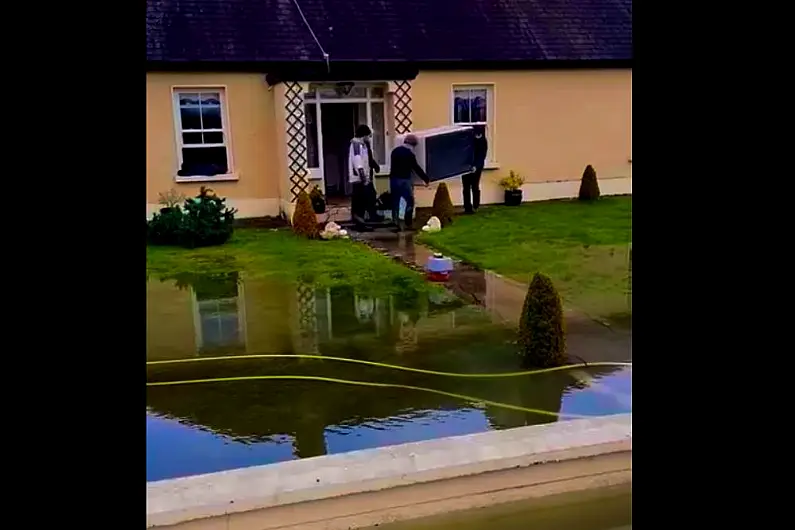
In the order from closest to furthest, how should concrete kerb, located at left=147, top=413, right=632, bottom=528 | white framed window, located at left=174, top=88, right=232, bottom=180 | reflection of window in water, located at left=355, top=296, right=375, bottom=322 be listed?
concrete kerb, located at left=147, top=413, right=632, bottom=528
reflection of window in water, located at left=355, top=296, right=375, bottom=322
white framed window, located at left=174, top=88, right=232, bottom=180

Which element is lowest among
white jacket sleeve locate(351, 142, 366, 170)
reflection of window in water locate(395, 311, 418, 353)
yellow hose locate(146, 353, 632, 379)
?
yellow hose locate(146, 353, 632, 379)

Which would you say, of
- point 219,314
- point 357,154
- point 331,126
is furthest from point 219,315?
point 331,126

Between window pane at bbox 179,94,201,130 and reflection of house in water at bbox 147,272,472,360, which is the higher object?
window pane at bbox 179,94,201,130

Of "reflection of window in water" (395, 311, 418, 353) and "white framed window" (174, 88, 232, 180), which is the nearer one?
"reflection of window in water" (395, 311, 418, 353)

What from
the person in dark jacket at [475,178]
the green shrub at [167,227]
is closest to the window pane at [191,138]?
the green shrub at [167,227]

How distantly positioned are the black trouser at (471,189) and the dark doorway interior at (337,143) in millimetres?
2708

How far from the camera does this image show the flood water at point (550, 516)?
411 centimetres

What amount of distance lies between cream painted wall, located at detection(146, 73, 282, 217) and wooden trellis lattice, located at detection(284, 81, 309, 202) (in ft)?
2.33

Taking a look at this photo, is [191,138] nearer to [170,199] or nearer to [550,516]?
[170,199]

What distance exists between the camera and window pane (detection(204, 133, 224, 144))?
50.2ft

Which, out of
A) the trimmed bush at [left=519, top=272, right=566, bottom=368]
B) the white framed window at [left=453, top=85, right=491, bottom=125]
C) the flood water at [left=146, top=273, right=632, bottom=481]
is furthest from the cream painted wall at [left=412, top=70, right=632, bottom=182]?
the trimmed bush at [left=519, top=272, right=566, bottom=368]

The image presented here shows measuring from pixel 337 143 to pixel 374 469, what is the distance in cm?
1360

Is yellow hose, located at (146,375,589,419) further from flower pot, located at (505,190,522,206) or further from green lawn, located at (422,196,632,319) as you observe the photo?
flower pot, located at (505,190,522,206)

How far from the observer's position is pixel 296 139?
49.2 feet
